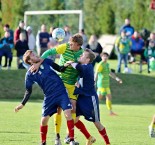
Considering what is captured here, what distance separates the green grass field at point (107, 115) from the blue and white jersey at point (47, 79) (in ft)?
4.63

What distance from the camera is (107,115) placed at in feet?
68.3

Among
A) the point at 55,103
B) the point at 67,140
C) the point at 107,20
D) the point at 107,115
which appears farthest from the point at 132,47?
the point at 55,103

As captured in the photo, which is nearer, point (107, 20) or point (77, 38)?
point (77, 38)

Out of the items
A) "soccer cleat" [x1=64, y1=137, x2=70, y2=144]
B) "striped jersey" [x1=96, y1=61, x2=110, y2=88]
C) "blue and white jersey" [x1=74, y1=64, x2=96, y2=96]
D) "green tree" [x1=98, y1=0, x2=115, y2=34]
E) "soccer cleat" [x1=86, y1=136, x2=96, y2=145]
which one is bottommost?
"green tree" [x1=98, y1=0, x2=115, y2=34]

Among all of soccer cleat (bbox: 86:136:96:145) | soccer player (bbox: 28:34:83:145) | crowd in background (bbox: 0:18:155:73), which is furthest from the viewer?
crowd in background (bbox: 0:18:155:73)

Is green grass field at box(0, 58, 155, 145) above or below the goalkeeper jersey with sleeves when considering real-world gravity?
below

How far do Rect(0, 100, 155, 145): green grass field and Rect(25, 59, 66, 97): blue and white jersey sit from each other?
1.41 m

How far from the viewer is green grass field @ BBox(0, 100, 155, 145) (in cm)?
1443

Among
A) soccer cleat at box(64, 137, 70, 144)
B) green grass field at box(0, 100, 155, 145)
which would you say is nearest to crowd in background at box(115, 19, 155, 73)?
green grass field at box(0, 100, 155, 145)

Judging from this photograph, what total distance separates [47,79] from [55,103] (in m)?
0.47

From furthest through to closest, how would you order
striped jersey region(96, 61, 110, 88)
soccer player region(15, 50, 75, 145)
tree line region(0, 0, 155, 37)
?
tree line region(0, 0, 155, 37)
striped jersey region(96, 61, 110, 88)
soccer player region(15, 50, 75, 145)

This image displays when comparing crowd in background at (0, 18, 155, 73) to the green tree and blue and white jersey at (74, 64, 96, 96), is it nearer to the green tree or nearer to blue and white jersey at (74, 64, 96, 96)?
the green tree

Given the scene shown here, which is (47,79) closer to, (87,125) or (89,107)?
(89,107)

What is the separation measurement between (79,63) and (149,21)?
3251cm
